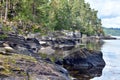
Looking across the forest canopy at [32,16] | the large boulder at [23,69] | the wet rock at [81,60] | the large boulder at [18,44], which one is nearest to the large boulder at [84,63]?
the wet rock at [81,60]

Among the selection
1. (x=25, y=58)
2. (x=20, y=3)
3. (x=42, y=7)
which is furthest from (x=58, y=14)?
(x=25, y=58)

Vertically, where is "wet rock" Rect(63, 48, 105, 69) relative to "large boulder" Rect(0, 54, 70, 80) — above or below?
below

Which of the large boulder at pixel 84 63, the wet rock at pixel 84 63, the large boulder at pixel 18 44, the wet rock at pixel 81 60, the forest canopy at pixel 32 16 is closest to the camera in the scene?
the large boulder at pixel 18 44

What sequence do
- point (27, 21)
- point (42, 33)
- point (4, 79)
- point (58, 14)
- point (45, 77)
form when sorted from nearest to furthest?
point (4, 79), point (45, 77), point (27, 21), point (42, 33), point (58, 14)

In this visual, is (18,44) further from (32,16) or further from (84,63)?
(32,16)

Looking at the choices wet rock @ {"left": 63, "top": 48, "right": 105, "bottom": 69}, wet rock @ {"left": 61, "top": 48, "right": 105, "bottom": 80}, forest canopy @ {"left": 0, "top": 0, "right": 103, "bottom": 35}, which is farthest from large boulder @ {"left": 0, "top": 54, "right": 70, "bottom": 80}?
forest canopy @ {"left": 0, "top": 0, "right": 103, "bottom": 35}

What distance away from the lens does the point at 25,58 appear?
81.6 feet

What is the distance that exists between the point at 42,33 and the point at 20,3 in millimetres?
11587

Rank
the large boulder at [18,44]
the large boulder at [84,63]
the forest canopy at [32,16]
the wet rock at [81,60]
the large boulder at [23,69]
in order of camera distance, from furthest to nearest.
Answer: the forest canopy at [32,16]
the wet rock at [81,60]
the large boulder at [84,63]
the large boulder at [18,44]
the large boulder at [23,69]

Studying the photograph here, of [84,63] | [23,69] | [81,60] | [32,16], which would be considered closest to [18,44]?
[81,60]

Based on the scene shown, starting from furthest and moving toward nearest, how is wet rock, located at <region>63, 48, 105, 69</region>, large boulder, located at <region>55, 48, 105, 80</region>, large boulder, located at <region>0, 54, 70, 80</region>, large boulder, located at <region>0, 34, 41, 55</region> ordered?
wet rock, located at <region>63, 48, 105, 69</region>, large boulder, located at <region>55, 48, 105, 80</region>, large boulder, located at <region>0, 34, 41, 55</region>, large boulder, located at <region>0, 54, 70, 80</region>

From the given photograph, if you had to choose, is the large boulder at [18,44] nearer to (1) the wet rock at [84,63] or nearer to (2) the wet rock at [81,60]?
(2) the wet rock at [81,60]

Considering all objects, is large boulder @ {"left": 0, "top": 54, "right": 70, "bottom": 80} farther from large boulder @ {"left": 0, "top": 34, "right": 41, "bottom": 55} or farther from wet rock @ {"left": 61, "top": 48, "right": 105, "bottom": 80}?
wet rock @ {"left": 61, "top": 48, "right": 105, "bottom": 80}

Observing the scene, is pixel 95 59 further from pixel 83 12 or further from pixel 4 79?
pixel 83 12
